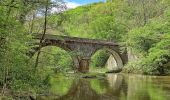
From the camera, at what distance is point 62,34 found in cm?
2677

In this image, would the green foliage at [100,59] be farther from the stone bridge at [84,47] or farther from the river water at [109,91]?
the river water at [109,91]

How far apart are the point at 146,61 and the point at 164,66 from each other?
235 cm

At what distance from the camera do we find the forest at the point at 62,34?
13445 millimetres

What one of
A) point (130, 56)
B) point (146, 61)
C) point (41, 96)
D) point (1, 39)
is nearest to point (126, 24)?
point (130, 56)

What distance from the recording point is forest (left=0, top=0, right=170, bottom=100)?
13445mm

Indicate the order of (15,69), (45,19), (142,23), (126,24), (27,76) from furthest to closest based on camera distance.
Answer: (126,24), (142,23), (45,19), (27,76), (15,69)

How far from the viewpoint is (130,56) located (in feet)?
174

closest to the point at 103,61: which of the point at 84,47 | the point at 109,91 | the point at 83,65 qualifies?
the point at 84,47

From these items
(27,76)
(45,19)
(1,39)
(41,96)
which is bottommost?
(41,96)

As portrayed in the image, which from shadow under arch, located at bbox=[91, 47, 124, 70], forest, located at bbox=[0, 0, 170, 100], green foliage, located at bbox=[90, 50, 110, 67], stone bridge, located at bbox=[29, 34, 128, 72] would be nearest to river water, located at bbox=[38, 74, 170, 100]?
forest, located at bbox=[0, 0, 170, 100]

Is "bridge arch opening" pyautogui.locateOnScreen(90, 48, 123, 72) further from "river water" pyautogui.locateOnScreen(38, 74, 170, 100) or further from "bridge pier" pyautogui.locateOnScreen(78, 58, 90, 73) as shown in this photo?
"river water" pyautogui.locateOnScreen(38, 74, 170, 100)

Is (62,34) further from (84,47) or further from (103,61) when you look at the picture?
(103,61)

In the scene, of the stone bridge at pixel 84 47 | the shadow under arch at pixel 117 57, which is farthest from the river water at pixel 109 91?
the shadow under arch at pixel 117 57

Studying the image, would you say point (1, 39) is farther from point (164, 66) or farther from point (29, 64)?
point (164, 66)
